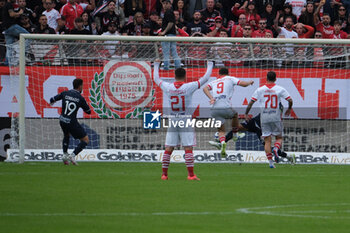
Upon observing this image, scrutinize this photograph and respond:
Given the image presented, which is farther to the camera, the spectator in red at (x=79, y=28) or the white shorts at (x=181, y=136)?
the spectator in red at (x=79, y=28)

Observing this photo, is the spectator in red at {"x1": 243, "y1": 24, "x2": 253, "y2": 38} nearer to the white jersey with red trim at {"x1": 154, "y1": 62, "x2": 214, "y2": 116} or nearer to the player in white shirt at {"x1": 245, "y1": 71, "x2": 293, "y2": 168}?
the player in white shirt at {"x1": 245, "y1": 71, "x2": 293, "y2": 168}

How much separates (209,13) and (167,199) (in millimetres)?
13888

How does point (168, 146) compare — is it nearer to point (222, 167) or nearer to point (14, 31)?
point (222, 167)

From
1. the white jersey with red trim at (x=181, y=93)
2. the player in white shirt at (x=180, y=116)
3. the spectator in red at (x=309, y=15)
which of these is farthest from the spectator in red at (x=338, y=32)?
the white jersey with red trim at (x=181, y=93)

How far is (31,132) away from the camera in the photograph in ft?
68.1

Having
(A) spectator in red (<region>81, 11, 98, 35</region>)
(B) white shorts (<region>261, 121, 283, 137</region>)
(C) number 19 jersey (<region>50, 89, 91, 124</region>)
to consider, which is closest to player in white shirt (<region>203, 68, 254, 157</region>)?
(B) white shorts (<region>261, 121, 283, 137</region>)

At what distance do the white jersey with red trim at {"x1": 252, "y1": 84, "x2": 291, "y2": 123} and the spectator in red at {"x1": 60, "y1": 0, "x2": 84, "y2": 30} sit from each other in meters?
8.01

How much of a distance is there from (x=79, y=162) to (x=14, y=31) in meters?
4.55

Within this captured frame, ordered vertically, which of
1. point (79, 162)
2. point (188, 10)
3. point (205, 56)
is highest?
point (188, 10)

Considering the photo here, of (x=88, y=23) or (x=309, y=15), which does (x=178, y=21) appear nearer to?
(x=88, y=23)

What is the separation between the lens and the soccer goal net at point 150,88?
20.7 meters

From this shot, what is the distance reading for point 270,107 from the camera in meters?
18.4

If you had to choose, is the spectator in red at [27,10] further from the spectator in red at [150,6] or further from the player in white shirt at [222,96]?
the player in white shirt at [222,96]

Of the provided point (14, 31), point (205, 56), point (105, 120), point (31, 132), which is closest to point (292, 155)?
point (205, 56)
